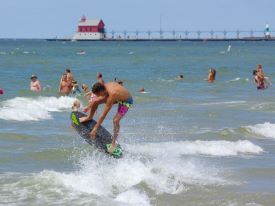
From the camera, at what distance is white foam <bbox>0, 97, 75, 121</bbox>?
64.5ft

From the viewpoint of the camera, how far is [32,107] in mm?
22734

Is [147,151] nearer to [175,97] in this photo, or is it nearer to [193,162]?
[193,162]

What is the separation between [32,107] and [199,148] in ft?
32.1

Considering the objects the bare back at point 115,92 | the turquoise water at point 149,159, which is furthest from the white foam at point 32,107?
the bare back at point 115,92

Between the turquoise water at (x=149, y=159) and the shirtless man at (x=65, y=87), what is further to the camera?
the shirtless man at (x=65, y=87)

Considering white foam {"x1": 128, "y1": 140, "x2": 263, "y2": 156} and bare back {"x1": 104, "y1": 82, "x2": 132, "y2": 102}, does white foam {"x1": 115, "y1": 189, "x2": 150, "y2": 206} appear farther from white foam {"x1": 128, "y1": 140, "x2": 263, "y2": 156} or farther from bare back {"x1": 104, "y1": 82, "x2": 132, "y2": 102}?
white foam {"x1": 128, "y1": 140, "x2": 263, "y2": 156}

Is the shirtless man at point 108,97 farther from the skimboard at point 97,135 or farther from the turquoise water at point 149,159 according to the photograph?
the turquoise water at point 149,159

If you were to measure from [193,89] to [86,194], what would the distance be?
23.1 metres

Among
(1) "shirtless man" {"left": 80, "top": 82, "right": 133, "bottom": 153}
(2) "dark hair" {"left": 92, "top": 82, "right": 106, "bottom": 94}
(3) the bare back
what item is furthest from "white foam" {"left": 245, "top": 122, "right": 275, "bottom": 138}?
(2) "dark hair" {"left": 92, "top": 82, "right": 106, "bottom": 94}

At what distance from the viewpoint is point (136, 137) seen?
15953 millimetres

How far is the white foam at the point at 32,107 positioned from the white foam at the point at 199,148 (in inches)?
235

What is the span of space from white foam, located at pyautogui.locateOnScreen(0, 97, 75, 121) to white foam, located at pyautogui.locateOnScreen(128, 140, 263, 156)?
19.6 feet

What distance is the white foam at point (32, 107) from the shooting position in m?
19.7

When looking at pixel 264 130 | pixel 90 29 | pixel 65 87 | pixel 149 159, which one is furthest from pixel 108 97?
pixel 90 29
